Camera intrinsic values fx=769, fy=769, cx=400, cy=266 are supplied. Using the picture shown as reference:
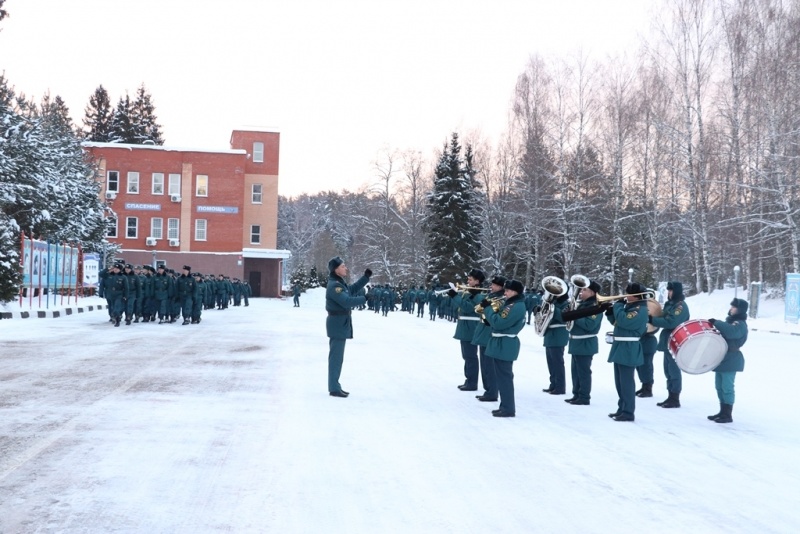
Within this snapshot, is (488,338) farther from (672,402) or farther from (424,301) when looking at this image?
(424,301)

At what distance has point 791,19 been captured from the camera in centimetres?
3294

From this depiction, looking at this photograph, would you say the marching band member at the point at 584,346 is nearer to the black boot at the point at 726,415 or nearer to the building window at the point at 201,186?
the black boot at the point at 726,415

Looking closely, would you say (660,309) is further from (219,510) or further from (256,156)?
(256,156)

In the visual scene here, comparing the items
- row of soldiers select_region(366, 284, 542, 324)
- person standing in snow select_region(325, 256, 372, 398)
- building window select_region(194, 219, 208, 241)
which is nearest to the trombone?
person standing in snow select_region(325, 256, 372, 398)

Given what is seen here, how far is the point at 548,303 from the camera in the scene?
1172cm

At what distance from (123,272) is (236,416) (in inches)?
650

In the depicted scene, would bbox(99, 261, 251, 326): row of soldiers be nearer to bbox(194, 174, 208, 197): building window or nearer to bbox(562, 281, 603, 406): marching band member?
bbox(562, 281, 603, 406): marching band member

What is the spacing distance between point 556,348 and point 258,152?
5755 cm

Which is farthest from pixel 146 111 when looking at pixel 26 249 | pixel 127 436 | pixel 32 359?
pixel 127 436

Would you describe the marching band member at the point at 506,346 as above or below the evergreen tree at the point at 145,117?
below

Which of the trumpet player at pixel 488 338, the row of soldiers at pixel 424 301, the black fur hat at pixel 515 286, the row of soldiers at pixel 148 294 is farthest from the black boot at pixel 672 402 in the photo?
the row of soldiers at pixel 424 301

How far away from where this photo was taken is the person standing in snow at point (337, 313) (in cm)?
1005

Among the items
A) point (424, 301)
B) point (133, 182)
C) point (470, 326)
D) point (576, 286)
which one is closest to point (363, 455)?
point (470, 326)

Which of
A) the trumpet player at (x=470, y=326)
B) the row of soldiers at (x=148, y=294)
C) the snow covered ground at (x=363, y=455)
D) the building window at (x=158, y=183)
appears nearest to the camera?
the snow covered ground at (x=363, y=455)
